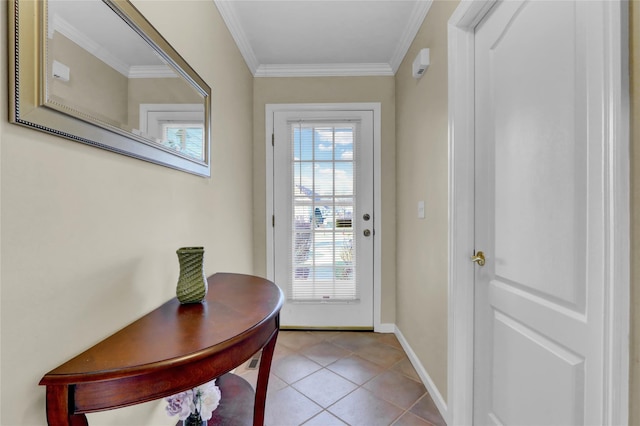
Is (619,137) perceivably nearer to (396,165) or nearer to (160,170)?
(160,170)

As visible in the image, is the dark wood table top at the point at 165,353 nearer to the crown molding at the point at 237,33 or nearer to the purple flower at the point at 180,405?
the purple flower at the point at 180,405

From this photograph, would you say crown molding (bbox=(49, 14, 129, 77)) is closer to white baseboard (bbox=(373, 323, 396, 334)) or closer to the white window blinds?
the white window blinds

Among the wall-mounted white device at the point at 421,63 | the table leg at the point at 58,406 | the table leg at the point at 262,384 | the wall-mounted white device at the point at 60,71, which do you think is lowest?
the table leg at the point at 262,384

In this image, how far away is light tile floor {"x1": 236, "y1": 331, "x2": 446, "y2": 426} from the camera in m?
1.59

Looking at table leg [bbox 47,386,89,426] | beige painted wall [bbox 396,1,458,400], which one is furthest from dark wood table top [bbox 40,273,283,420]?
beige painted wall [bbox 396,1,458,400]

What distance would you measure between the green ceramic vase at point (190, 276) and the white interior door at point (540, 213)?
1194 mm

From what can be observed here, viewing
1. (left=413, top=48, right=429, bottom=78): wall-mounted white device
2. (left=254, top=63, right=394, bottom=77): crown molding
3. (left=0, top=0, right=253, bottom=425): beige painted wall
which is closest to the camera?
(left=0, top=0, right=253, bottom=425): beige painted wall

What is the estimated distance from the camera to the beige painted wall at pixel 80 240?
609mm

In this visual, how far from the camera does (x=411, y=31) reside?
2.05m

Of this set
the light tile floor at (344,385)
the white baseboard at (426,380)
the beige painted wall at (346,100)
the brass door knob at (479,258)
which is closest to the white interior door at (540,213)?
the brass door knob at (479,258)

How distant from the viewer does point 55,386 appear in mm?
637

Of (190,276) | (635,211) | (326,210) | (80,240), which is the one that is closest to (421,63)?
(326,210)

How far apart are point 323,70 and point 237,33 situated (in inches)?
33.1

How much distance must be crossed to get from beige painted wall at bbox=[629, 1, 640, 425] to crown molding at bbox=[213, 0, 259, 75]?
1881 mm
